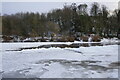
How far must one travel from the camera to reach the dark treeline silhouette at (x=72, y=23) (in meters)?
67.3

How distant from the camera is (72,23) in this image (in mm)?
75312

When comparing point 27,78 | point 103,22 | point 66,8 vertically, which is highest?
point 66,8

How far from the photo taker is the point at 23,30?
66812 mm

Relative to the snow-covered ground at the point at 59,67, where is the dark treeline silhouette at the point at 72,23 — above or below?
above

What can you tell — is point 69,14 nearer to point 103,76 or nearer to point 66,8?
point 66,8

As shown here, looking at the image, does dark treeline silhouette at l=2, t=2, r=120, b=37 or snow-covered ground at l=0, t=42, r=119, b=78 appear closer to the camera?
snow-covered ground at l=0, t=42, r=119, b=78

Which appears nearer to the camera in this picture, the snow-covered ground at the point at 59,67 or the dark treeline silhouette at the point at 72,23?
the snow-covered ground at the point at 59,67

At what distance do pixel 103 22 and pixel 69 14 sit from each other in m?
11.0

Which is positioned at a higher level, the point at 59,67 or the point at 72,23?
the point at 72,23

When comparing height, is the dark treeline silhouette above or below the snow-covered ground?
above

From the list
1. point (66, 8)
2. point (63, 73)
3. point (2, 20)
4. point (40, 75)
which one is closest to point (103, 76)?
point (63, 73)

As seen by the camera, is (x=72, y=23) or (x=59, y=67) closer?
(x=59, y=67)

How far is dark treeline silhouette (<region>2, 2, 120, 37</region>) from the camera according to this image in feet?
221

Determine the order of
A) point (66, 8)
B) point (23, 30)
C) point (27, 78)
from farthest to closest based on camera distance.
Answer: point (66, 8)
point (23, 30)
point (27, 78)
